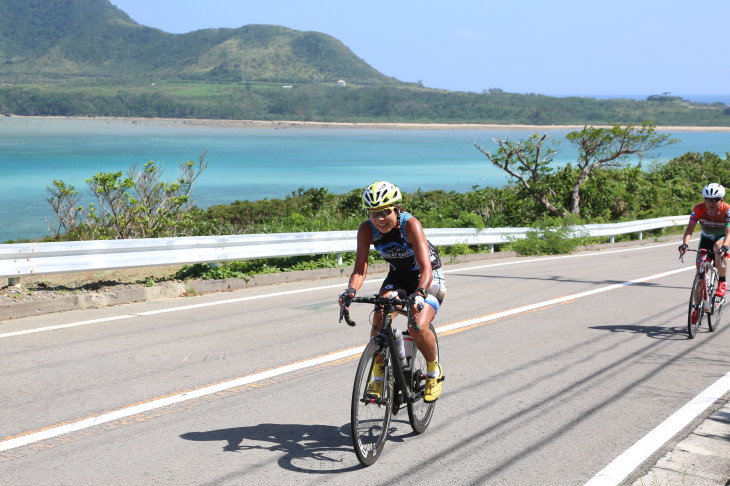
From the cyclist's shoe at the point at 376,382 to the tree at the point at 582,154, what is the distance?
2745 centimetres

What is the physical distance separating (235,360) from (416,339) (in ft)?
9.34

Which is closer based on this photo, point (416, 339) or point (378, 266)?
point (416, 339)

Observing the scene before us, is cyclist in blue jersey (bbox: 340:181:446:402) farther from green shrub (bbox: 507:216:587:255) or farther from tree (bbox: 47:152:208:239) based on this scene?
green shrub (bbox: 507:216:587:255)

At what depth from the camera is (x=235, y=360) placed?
758 centimetres

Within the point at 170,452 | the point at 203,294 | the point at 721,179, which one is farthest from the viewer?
the point at 721,179

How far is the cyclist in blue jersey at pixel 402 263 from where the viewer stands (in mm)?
5035

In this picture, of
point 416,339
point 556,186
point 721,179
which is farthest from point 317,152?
point 416,339

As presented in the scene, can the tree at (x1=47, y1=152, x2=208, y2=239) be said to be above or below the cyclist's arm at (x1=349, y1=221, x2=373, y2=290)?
below

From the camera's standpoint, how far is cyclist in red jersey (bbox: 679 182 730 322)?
944 cm

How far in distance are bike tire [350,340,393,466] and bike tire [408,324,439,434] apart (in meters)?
0.33

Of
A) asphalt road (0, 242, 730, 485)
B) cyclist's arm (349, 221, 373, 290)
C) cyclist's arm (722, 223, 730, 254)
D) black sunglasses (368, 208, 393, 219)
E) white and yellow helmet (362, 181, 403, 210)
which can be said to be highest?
white and yellow helmet (362, 181, 403, 210)

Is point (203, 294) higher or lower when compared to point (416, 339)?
lower

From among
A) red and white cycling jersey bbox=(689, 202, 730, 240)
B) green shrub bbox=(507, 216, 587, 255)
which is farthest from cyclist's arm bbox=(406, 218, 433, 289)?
green shrub bbox=(507, 216, 587, 255)

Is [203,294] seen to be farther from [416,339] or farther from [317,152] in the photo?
[317,152]
